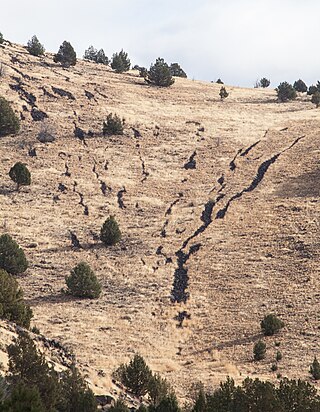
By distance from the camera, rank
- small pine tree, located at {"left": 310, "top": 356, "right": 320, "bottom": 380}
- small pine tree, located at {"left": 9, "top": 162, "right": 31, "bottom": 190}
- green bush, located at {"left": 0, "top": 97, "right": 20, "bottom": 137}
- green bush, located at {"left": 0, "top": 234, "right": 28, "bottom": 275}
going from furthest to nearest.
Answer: green bush, located at {"left": 0, "top": 97, "right": 20, "bottom": 137} → small pine tree, located at {"left": 9, "top": 162, "right": 31, "bottom": 190} → green bush, located at {"left": 0, "top": 234, "right": 28, "bottom": 275} → small pine tree, located at {"left": 310, "top": 356, "right": 320, "bottom": 380}

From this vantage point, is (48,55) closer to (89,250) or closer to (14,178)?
(14,178)

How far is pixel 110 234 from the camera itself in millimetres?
34062

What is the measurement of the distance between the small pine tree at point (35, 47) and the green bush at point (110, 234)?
47.9 m

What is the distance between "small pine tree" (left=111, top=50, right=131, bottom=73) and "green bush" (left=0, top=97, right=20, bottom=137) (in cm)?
2942

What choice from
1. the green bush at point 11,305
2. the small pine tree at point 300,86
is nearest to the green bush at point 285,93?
the small pine tree at point 300,86

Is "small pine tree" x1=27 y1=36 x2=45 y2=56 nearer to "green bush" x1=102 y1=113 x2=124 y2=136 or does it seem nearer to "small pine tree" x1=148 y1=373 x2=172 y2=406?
"green bush" x1=102 y1=113 x2=124 y2=136

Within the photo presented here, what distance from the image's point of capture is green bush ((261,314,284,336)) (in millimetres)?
24844

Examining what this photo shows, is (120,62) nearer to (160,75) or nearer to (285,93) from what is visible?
(160,75)

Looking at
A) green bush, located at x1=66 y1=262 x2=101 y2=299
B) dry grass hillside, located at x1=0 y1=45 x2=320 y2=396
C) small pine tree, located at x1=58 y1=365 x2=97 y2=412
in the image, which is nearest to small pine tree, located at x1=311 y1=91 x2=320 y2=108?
dry grass hillside, located at x1=0 y1=45 x2=320 y2=396

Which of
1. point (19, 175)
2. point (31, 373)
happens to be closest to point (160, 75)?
point (19, 175)

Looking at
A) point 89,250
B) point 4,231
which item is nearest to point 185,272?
point 89,250

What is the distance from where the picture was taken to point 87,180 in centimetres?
4388

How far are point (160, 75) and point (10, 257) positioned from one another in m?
45.8

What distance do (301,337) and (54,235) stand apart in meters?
17.9
